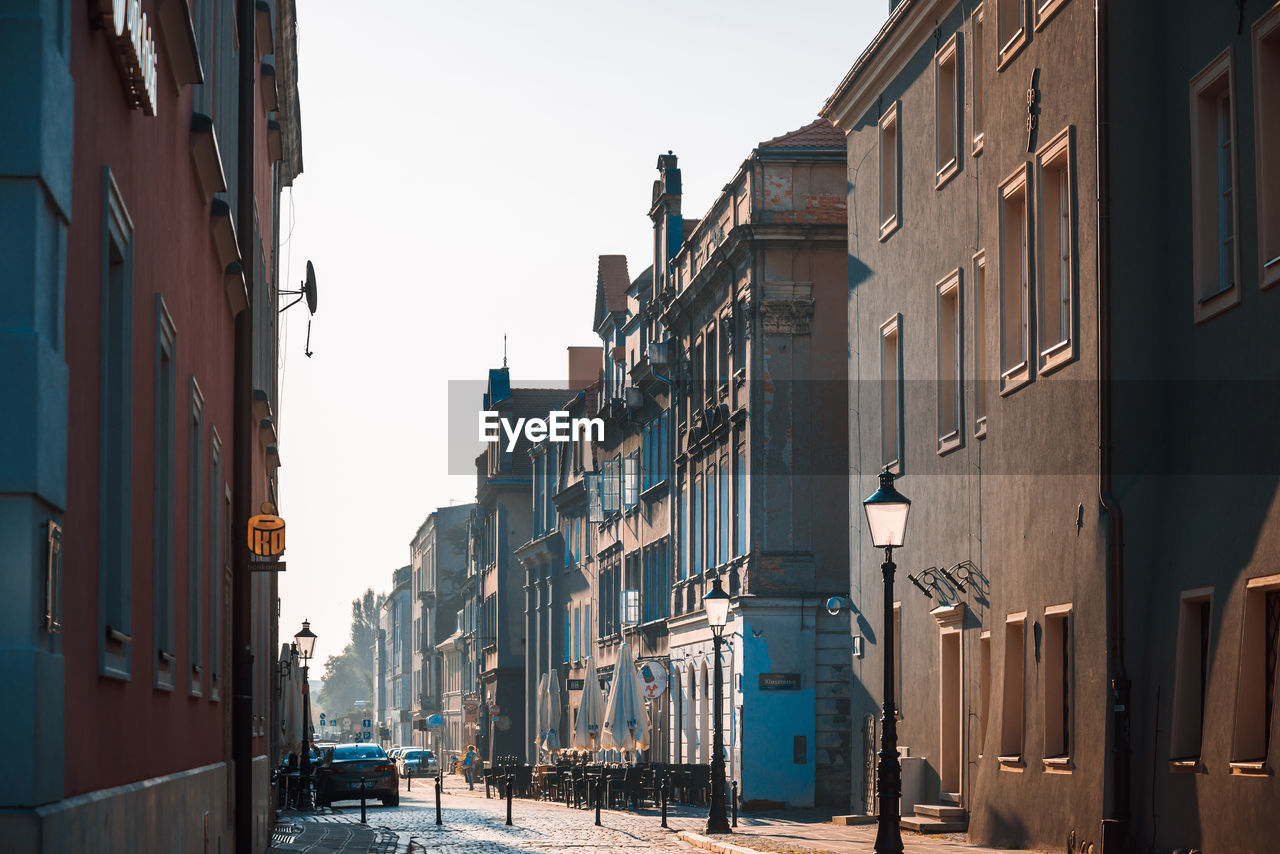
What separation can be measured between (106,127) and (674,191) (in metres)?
42.4

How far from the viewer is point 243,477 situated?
57.6ft

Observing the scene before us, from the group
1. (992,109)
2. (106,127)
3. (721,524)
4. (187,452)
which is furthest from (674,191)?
(106,127)

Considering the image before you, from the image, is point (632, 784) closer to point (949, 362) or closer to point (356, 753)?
point (356, 753)

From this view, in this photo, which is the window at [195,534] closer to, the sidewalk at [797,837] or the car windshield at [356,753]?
the sidewalk at [797,837]

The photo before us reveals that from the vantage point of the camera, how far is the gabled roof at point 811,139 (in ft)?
Result: 128

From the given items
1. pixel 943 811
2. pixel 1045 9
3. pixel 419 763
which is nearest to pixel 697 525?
pixel 943 811

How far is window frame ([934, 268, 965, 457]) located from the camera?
2427cm

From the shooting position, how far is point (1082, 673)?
18.9 metres

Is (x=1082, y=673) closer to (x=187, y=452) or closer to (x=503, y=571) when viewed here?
(x=187, y=452)

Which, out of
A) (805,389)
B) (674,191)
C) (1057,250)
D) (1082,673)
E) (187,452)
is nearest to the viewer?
(187,452)

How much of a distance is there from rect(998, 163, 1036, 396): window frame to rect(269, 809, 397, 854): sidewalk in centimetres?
994

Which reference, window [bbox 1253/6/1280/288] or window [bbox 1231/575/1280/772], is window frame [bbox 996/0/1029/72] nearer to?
window [bbox 1253/6/1280/288]

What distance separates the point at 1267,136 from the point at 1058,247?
550 centimetres

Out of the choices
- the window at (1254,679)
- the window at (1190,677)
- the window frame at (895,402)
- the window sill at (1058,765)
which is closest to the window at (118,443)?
the window at (1254,679)
